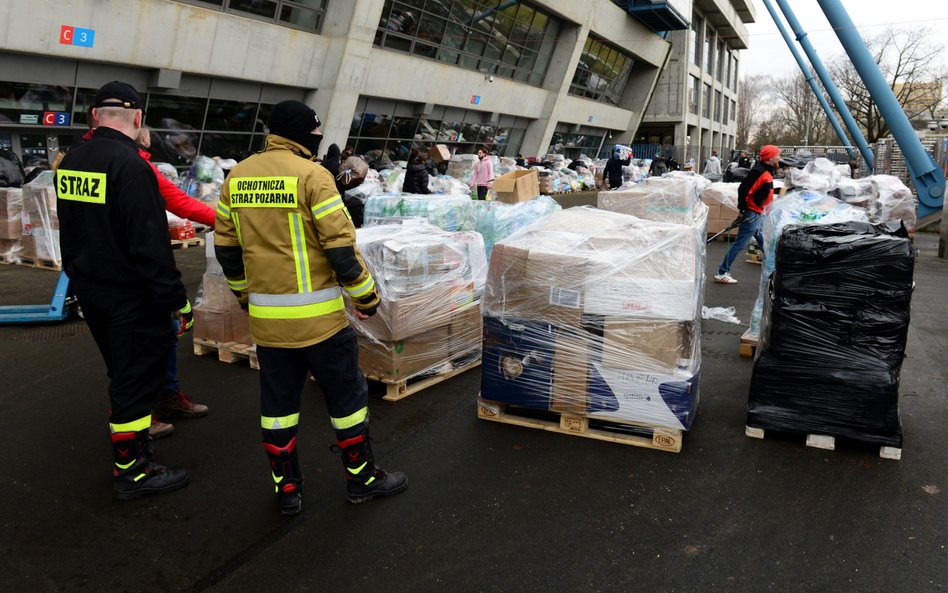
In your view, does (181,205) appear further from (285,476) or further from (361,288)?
(285,476)

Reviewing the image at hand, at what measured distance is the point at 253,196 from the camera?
9.50ft

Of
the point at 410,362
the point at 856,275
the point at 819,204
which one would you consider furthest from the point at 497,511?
the point at 819,204

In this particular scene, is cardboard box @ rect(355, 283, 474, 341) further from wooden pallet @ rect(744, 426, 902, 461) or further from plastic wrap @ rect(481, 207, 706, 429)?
wooden pallet @ rect(744, 426, 902, 461)

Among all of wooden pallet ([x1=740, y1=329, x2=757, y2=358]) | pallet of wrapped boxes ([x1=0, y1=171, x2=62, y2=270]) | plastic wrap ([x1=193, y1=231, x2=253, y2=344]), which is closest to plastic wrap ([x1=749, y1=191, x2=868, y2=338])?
wooden pallet ([x1=740, y1=329, x2=757, y2=358])

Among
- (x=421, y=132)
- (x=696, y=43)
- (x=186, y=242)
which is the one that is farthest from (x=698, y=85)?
(x=186, y=242)

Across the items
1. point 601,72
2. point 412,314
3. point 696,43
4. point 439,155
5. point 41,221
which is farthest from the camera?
point 696,43

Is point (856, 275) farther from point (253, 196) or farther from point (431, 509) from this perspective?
point (253, 196)

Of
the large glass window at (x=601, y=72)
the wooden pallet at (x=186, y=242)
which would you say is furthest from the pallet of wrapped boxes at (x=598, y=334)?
the large glass window at (x=601, y=72)

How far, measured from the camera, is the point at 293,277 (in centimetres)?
292

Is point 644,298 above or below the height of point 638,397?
above

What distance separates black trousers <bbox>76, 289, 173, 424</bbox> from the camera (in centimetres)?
323

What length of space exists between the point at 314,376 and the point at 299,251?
62 centimetres

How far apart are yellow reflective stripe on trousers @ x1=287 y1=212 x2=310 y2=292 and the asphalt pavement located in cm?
117

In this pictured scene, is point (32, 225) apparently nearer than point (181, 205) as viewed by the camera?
No
